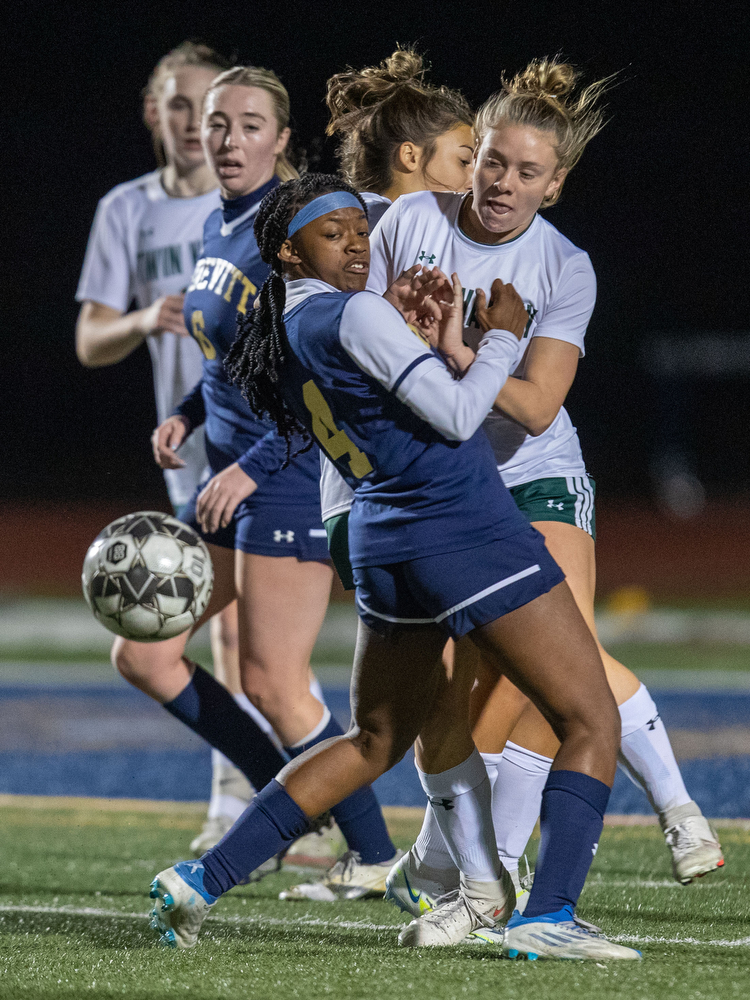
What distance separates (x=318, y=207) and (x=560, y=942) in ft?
5.39

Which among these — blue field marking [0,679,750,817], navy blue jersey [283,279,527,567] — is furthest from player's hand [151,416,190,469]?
blue field marking [0,679,750,817]

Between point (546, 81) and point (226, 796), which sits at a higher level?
point (546, 81)

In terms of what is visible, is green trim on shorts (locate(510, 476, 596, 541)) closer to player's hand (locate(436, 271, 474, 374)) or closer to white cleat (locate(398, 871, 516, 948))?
player's hand (locate(436, 271, 474, 374))

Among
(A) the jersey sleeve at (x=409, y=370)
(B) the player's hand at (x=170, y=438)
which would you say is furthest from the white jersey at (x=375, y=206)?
(B) the player's hand at (x=170, y=438)

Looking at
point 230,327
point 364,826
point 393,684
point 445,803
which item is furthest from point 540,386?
point 364,826

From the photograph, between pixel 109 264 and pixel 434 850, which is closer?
pixel 434 850

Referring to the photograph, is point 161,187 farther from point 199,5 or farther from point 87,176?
point 87,176

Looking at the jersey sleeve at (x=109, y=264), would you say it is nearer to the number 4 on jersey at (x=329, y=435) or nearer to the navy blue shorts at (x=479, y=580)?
the number 4 on jersey at (x=329, y=435)

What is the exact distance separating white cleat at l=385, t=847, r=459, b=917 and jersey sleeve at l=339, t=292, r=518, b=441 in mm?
1176

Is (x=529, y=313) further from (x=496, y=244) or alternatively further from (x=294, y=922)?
(x=294, y=922)

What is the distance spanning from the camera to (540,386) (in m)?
2.96

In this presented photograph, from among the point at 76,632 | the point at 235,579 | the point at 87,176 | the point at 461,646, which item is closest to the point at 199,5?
the point at 87,176

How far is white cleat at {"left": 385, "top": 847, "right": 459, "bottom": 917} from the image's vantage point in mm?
3184

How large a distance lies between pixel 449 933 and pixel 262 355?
1393 mm
